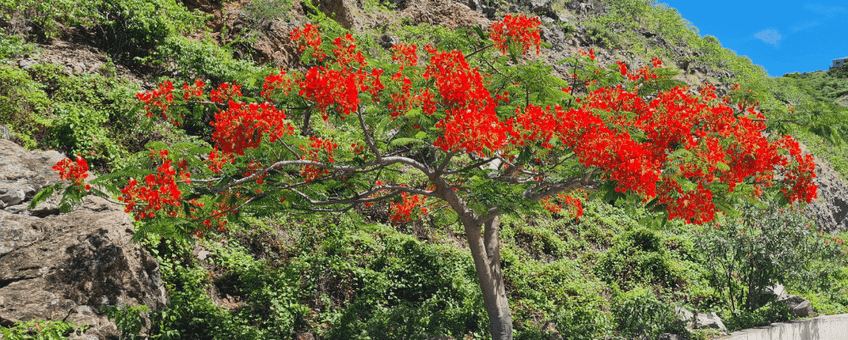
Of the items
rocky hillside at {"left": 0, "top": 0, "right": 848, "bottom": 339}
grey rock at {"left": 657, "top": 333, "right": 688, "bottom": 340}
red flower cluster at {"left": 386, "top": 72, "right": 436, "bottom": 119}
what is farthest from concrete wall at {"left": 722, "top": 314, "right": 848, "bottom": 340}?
red flower cluster at {"left": 386, "top": 72, "right": 436, "bottom": 119}

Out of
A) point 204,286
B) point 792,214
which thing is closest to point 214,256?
point 204,286

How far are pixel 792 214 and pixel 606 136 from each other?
6095 millimetres

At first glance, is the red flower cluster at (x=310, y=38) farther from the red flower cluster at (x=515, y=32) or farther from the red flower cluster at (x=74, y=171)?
the red flower cluster at (x=74, y=171)

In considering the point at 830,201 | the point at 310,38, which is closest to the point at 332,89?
the point at 310,38

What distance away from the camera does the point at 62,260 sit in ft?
14.9

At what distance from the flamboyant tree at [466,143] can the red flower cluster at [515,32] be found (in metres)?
0.01

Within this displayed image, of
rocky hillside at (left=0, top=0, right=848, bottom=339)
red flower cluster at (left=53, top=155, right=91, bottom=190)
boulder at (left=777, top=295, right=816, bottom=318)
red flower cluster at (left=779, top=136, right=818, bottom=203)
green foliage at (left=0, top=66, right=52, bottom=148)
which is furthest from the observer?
boulder at (left=777, top=295, right=816, bottom=318)

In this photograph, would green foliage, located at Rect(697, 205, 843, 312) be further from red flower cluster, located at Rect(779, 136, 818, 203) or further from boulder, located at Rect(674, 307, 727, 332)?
red flower cluster, located at Rect(779, 136, 818, 203)

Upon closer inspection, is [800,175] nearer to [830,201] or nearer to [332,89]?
[332,89]

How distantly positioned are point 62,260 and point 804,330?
10695 millimetres

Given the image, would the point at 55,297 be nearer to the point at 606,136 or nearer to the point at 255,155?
the point at 255,155

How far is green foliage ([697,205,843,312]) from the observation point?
752 cm

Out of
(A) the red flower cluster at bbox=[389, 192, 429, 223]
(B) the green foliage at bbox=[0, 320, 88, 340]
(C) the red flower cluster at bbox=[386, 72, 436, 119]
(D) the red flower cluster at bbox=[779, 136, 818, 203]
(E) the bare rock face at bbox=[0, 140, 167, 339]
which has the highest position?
(D) the red flower cluster at bbox=[779, 136, 818, 203]

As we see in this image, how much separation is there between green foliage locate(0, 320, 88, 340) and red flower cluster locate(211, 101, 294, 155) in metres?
2.22
